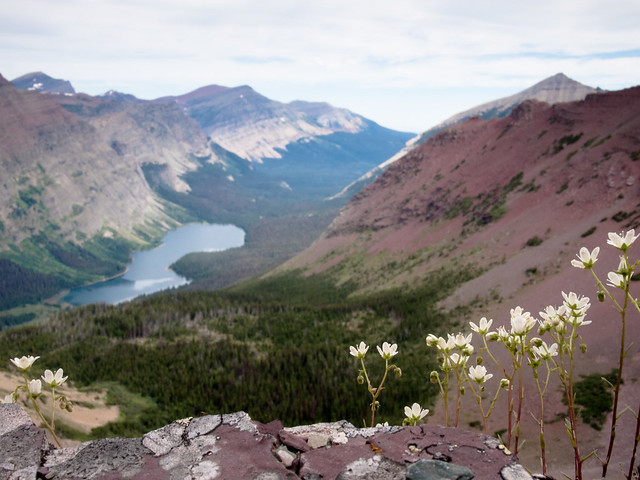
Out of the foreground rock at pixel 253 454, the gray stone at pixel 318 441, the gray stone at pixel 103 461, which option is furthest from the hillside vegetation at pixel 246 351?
the gray stone at pixel 103 461

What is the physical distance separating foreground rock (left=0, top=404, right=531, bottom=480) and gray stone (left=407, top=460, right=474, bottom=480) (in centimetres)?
1

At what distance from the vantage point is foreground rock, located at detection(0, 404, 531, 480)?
4.93 metres

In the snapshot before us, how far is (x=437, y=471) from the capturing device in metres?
4.71

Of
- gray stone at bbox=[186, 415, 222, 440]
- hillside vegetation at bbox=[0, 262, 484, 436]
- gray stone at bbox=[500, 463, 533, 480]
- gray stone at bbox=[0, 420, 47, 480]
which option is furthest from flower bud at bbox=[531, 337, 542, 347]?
hillside vegetation at bbox=[0, 262, 484, 436]

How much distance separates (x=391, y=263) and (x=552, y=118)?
38.4m

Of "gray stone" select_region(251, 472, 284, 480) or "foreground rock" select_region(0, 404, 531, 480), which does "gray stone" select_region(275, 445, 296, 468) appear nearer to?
"foreground rock" select_region(0, 404, 531, 480)

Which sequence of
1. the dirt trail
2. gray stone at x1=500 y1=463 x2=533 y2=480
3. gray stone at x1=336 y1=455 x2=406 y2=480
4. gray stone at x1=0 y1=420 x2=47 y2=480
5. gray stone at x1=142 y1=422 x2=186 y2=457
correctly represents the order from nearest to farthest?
1. gray stone at x1=500 y1=463 x2=533 y2=480
2. gray stone at x1=336 y1=455 x2=406 y2=480
3. gray stone at x1=0 y1=420 x2=47 y2=480
4. gray stone at x1=142 y1=422 x2=186 y2=457
5. the dirt trail

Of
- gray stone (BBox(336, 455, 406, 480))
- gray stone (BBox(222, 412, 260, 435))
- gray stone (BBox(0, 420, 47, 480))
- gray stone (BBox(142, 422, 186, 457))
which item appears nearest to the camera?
gray stone (BBox(336, 455, 406, 480))

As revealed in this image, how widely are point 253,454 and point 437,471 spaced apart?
210cm

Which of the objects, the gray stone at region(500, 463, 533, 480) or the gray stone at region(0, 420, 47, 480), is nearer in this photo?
the gray stone at region(500, 463, 533, 480)

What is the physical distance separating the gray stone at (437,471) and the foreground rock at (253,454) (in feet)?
0.03

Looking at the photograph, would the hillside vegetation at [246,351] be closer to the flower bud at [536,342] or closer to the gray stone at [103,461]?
the flower bud at [536,342]

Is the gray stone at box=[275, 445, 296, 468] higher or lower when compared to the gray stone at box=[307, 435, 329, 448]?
higher

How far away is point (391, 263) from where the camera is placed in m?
86.1
